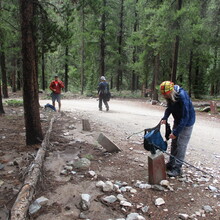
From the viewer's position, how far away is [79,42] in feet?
81.5

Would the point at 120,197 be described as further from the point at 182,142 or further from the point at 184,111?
the point at 184,111

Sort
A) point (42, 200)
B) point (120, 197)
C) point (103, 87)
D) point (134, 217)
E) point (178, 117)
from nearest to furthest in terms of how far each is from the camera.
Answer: point (134, 217), point (42, 200), point (120, 197), point (178, 117), point (103, 87)

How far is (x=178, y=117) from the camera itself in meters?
4.72

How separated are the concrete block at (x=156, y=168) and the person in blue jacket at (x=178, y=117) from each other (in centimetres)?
46

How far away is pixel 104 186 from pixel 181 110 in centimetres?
224

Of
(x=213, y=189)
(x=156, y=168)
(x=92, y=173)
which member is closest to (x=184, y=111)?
(x=156, y=168)

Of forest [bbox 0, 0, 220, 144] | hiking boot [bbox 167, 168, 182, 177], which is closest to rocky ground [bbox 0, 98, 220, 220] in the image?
hiking boot [bbox 167, 168, 182, 177]

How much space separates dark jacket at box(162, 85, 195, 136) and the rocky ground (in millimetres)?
1256

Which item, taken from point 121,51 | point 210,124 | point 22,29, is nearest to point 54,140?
point 22,29

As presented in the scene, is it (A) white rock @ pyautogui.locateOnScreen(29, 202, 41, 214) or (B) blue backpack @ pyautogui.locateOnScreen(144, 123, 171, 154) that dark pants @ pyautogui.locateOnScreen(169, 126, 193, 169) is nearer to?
(B) blue backpack @ pyautogui.locateOnScreen(144, 123, 171, 154)

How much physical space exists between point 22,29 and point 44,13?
1.54 metres

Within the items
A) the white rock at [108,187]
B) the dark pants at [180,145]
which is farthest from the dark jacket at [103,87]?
the white rock at [108,187]

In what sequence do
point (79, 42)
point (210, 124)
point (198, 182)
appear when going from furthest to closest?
point (79, 42) < point (210, 124) < point (198, 182)

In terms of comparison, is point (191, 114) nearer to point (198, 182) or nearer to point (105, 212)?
point (198, 182)
